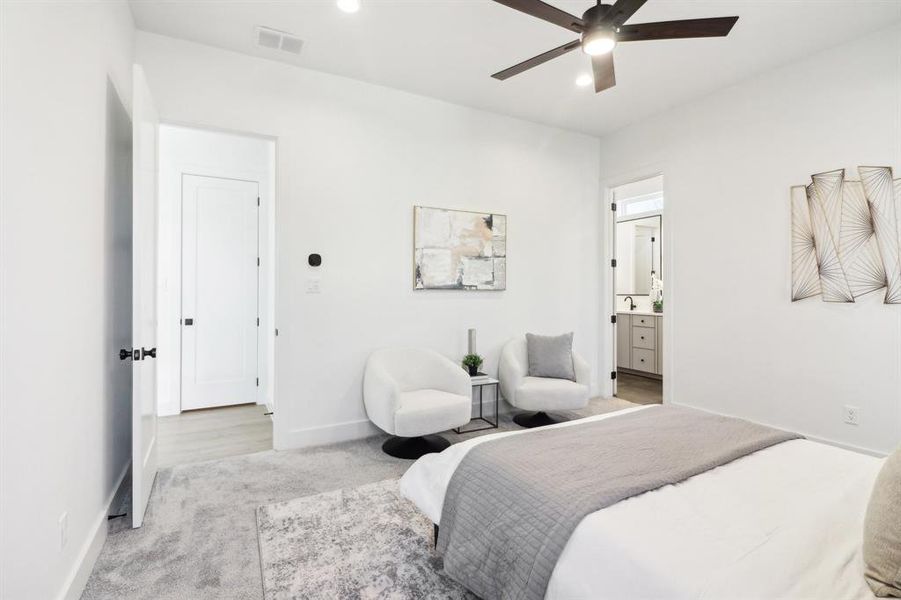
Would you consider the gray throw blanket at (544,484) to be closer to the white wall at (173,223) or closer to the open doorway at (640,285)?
the white wall at (173,223)

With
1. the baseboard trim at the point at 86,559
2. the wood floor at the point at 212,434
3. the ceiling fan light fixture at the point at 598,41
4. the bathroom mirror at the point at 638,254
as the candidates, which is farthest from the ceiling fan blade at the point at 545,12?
the bathroom mirror at the point at 638,254

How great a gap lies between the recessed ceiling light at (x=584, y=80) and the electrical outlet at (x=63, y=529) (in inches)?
161

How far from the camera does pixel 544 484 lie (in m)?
1.49

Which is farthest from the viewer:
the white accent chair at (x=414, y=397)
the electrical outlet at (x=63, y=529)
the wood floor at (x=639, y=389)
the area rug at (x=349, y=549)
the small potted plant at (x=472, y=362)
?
the wood floor at (x=639, y=389)

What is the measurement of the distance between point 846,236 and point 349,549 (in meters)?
3.76

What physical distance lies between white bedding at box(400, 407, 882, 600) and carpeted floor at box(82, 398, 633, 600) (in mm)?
1383

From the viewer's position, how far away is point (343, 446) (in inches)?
135

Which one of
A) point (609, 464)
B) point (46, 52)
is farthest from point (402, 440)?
point (46, 52)

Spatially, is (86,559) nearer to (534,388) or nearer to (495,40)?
(534,388)

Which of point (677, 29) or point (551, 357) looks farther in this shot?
point (551, 357)

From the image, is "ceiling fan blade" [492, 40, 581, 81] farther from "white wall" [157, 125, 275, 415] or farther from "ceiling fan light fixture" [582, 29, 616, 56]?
"white wall" [157, 125, 275, 415]

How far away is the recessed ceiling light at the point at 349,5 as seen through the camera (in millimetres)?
2613

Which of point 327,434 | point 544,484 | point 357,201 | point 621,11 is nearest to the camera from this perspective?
point 544,484

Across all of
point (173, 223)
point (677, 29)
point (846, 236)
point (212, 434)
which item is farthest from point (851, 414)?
point (173, 223)
